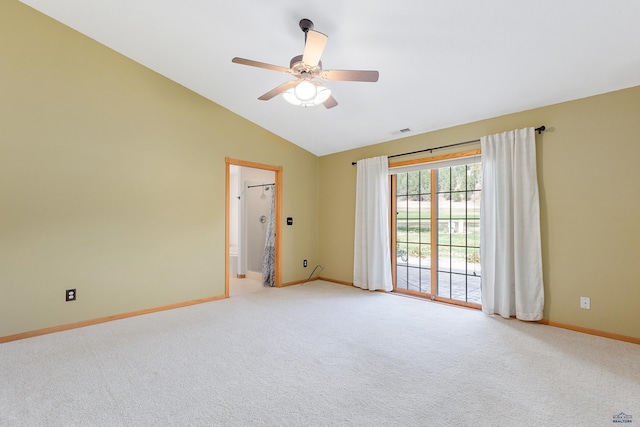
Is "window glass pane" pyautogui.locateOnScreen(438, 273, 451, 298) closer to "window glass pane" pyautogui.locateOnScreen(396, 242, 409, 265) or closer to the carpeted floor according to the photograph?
"window glass pane" pyautogui.locateOnScreen(396, 242, 409, 265)

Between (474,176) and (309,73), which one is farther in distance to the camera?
(474,176)

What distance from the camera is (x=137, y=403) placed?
186 centimetres

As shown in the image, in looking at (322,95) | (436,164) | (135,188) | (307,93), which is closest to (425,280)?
(436,164)

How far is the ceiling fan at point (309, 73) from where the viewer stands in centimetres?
222

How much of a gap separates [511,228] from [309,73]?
112 inches

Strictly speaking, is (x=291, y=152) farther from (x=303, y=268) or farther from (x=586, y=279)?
(x=586, y=279)

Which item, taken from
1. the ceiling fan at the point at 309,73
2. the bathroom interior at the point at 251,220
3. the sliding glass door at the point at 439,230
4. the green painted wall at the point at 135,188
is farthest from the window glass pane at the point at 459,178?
the bathroom interior at the point at 251,220

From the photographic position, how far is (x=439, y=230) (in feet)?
13.9

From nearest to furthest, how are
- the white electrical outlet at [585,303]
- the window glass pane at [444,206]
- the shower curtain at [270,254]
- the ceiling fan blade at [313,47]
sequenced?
the ceiling fan blade at [313,47], the white electrical outlet at [585,303], the window glass pane at [444,206], the shower curtain at [270,254]

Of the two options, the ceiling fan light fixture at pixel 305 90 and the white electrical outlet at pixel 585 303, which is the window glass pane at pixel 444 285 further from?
the ceiling fan light fixture at pixel 305 90

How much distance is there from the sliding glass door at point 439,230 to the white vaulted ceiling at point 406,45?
2.53 feet

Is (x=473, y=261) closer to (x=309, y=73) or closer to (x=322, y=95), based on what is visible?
(x=322, y=95)

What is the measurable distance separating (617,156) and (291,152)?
422 cm

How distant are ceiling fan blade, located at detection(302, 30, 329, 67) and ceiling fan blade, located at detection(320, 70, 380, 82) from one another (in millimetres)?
142
